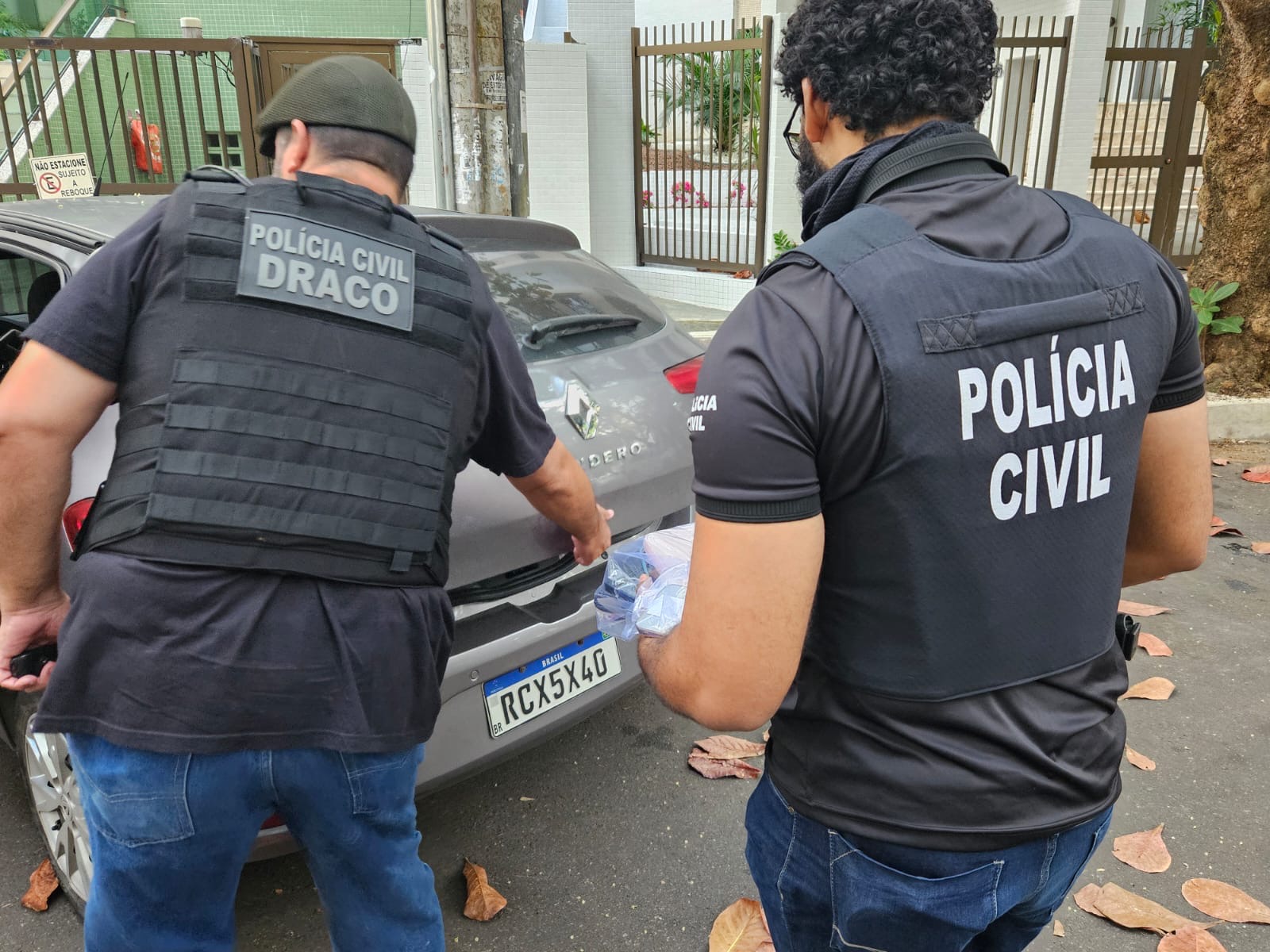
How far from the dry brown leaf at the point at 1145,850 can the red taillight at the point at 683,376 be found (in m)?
1.70

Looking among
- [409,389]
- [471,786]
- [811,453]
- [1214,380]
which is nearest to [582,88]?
[1214,380]

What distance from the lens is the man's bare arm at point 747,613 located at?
1063 millimetres

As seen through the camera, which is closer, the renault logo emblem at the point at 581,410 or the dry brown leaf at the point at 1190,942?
the dry brown leaf at the point at 1190,942

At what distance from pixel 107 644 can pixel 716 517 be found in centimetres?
99

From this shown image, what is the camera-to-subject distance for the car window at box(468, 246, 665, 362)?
2.63 meters

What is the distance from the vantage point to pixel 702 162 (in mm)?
8969

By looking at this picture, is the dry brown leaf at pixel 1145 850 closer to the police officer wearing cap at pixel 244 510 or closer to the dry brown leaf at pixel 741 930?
the dry brown leaf at pixel 741 930

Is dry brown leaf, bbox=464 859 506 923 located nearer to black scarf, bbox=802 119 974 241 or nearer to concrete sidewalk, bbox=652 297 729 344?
black scarf, bbox=802 119 974 241

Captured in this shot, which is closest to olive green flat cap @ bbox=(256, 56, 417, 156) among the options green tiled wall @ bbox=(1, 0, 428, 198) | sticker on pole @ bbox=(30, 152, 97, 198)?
sticker on pole @ bbox=(30, 152, 97, 198)

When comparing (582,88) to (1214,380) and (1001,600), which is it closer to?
(1214,380)

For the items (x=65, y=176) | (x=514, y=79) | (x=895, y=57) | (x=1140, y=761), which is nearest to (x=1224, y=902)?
(x=1140, y=761)

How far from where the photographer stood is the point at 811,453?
41.9 inches

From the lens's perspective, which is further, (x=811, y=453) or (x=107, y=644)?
(x=107, y=644)

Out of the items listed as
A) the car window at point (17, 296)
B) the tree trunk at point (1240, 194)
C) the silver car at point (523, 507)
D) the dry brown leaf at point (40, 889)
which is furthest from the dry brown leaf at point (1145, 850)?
the tree trunk at point (1240, 194)
